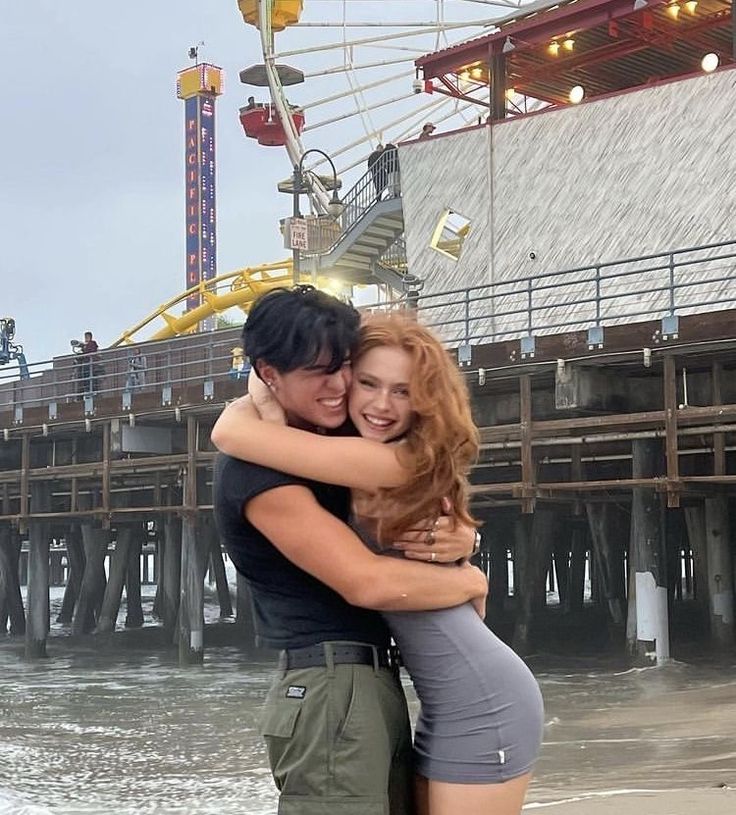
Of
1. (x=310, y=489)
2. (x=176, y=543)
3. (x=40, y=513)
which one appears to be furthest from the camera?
(x=176, y=543)

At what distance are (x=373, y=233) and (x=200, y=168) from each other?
59.0 m

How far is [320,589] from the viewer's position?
2547 mm

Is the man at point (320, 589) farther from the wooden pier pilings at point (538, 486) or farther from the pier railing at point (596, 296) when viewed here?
the pier railing at point (596, 296)

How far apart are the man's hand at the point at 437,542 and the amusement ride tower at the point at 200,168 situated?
78.2 meters

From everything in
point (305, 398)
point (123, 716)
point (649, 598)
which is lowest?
point (123, 716)

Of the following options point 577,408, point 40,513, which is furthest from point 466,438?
point 40,513

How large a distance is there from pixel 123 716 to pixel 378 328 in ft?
42.4

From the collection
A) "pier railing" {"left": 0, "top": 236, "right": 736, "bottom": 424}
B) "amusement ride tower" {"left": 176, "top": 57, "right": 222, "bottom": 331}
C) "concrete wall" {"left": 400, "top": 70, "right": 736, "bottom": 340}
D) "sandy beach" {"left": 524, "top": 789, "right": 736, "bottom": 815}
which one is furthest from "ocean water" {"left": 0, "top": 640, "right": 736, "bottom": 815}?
"amusement ride tower" {"left": 176, "top": 57, "right": 222, "bottom": 331}

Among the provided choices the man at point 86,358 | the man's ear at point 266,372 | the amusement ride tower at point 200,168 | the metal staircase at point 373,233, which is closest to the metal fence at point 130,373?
the man at point 86,358

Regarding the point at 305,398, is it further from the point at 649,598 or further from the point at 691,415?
the point at 649,598

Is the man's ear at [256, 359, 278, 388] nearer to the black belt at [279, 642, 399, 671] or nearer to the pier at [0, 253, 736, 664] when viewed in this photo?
the black belt at [279, 642, 399, 671]

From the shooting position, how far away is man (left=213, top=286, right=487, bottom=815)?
2.46 m

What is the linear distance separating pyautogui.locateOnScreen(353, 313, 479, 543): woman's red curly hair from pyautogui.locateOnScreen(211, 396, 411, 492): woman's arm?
0.03m

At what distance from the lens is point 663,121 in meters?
18.6
